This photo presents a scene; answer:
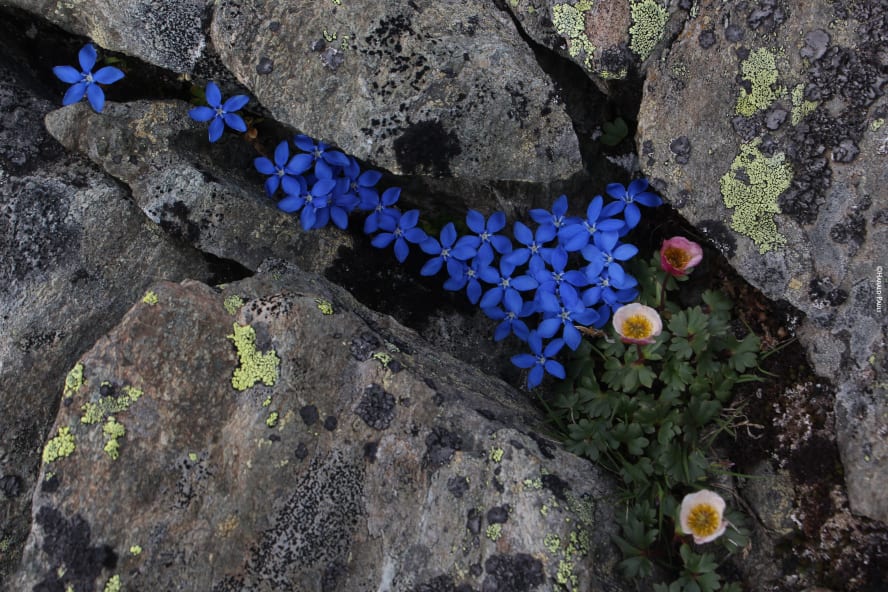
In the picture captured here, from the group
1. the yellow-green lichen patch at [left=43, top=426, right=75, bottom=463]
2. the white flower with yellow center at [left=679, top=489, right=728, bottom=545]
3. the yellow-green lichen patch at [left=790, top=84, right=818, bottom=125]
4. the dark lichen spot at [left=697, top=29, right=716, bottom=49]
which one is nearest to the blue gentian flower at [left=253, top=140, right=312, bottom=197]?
the yellow-green lichen patch at [left=43, top=426, right=75, bottom=463]

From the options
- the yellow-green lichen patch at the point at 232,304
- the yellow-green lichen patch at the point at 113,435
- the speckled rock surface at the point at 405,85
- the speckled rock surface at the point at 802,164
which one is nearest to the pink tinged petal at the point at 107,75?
the speckled rock surface at the point at 405,85

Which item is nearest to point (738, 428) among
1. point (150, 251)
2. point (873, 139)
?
point (873, 139)

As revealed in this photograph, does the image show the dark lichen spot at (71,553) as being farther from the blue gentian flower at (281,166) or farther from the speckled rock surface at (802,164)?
the speckled rock surface at (802,164)

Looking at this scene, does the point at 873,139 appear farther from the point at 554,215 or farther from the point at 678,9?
the point at 554,215

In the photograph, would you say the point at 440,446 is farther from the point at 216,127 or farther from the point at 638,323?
the point at 216,127

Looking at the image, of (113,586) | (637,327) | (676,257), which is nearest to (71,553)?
(113,586)

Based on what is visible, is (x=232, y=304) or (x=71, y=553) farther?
(x=232, y=304)
